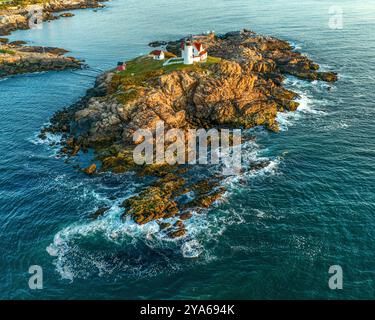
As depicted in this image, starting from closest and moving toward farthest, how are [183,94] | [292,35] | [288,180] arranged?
1. [288,180]
2. [183,94]
3. [292,35]

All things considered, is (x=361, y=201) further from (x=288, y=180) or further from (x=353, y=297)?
(x=353, y=297)

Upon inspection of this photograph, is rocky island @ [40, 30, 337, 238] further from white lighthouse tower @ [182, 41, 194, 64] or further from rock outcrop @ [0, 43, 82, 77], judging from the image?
rock outcrop @ [0, 43, 82, 77]

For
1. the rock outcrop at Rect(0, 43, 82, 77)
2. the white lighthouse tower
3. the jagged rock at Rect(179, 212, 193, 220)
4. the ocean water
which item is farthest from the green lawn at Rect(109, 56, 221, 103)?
the rock outcrop at Rect(0, 43, 82, 77)

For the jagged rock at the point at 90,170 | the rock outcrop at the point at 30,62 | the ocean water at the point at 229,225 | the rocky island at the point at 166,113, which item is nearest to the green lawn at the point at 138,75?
the rocky island at the point at 166,113

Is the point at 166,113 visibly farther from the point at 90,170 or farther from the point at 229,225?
the point at 229,225

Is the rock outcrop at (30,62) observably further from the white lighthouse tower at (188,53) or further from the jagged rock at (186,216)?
the jagged rock at (186,216)
